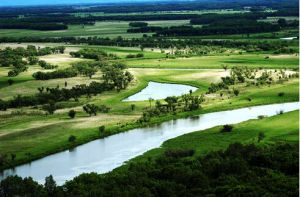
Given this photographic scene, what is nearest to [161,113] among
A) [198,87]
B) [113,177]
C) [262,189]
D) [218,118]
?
[218,118]

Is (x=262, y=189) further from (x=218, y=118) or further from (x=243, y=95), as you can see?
(x=243, y=95)

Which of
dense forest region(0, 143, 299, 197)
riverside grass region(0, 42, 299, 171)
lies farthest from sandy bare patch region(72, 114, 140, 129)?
dense forest region(0, 143, 299, 197)

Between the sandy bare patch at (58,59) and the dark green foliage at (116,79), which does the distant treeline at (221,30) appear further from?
the dark green foliage at (116,79)

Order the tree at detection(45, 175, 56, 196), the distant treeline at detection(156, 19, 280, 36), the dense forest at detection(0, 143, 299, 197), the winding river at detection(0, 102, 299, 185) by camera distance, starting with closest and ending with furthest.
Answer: the dense forest at detection(0, 143, 299, 197)
the tree at detection(45, 175, 56, 196)
the winding river at detection(0, 102, 299, 185)
the distant treeline at detection(156, 19, 280, 36)

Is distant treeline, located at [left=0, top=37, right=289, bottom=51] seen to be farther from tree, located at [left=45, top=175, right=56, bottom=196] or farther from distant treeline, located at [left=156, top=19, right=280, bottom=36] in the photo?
tree, located at [left=45, top=175, right=56, bottom=196]

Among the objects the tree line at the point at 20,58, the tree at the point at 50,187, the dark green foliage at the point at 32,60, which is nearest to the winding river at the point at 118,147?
the tree at the point at 50,187

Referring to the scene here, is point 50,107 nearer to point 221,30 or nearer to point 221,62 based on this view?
point 221,62

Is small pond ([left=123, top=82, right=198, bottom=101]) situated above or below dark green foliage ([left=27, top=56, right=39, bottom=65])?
below
